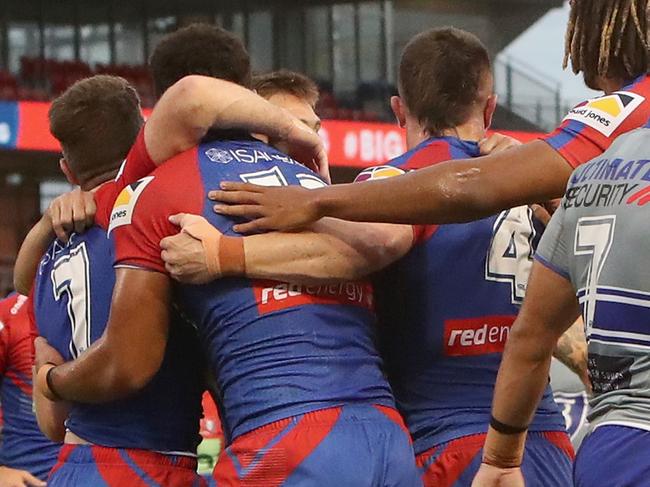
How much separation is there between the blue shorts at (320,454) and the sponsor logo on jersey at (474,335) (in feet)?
1.35

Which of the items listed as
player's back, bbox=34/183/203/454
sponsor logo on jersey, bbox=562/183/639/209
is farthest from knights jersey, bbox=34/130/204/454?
sponsor logo on jersey, bbox=562/183/639/209

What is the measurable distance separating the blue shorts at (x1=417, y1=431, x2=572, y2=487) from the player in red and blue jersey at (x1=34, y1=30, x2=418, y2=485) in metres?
0.32

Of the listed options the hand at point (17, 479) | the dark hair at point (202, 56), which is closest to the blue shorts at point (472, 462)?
the dark hair at point (202, 56)

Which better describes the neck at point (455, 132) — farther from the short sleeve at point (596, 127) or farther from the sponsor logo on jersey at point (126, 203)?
the sponsor logo on jersey at point (126, 203)

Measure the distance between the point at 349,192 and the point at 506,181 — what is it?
300mm

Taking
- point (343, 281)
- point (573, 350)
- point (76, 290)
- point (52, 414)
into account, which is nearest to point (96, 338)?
point (76, 290)

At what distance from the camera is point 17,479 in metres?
4.39

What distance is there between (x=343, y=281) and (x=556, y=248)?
0.48m

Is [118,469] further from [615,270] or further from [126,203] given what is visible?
[615,270]

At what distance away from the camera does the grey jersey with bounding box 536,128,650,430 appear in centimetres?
189

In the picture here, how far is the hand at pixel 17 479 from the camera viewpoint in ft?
14.3

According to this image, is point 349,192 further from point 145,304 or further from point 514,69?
point 514,69

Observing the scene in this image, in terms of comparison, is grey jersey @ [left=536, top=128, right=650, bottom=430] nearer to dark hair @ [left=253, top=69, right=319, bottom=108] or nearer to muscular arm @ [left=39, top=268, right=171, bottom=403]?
muscular arm @ [left=39, top=268, right=171, bottom=403]

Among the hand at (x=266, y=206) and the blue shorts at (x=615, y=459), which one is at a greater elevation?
the hand at (x=266, y=206)
